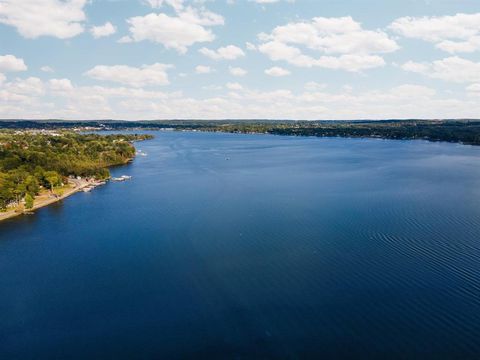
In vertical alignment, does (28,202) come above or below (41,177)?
below

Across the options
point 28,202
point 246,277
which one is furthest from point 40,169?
point 246,277

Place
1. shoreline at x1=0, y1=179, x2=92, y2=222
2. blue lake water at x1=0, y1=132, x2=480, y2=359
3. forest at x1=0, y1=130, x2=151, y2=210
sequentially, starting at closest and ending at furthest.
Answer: blue lake water at x1=0, y1=132, x2=480, y2=359
shoreline at x1=0, y1=179, x2=92, y2=222
forest at x1=0, y1=130, x2=151, y2=210

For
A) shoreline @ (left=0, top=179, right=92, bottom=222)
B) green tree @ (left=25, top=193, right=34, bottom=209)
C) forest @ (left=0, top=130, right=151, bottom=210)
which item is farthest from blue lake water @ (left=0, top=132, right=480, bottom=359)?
forest @ (left=0, top=130, right=151, bottom=210)

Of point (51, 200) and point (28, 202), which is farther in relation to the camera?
point (51, 200)

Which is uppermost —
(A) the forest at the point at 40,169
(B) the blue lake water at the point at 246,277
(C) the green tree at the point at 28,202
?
(A) the forest at the point at 40,169

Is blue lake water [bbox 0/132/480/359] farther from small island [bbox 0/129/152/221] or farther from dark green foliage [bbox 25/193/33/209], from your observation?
small island [bbox 0/129/152/221]

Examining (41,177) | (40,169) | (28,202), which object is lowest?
(28,202)

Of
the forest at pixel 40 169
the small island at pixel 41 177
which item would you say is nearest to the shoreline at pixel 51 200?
the small island at pixel 41 177

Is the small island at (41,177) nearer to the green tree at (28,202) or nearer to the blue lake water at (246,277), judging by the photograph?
the green tree at (28,202)

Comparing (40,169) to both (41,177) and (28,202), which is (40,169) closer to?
(41,177)
